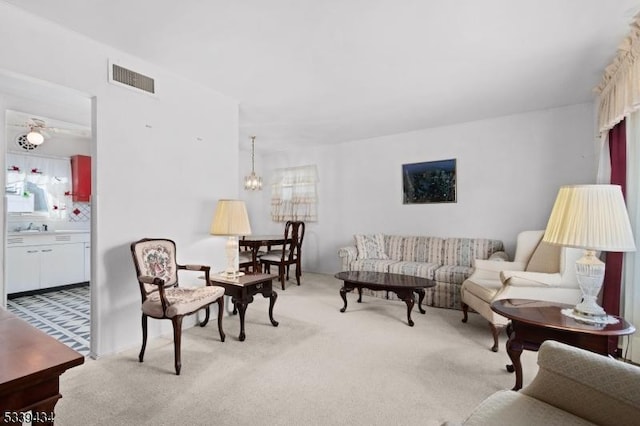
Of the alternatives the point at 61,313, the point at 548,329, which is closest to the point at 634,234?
the point at 548,329

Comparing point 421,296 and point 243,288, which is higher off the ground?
point 243,288

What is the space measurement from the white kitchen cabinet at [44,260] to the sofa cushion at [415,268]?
4968mm

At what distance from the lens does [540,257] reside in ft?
11.0

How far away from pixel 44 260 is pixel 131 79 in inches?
142

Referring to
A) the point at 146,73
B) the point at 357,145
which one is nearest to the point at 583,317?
the point at 146,73

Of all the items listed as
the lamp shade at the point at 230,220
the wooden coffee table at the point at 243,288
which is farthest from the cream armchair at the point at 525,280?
the lamp shade at the point at 230,220

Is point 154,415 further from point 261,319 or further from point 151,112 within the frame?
point 151,112

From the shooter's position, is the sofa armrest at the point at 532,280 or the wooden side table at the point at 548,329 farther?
the sofa armrest at the point at 532,280

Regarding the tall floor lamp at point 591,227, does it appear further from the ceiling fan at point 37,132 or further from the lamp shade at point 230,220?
the ceiling fan at point 37,132

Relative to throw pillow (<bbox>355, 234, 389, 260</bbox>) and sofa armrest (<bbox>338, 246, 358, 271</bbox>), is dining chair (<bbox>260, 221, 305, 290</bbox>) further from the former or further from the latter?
throw pillow (<bbox>355, 234, 389, 260</bbox>)

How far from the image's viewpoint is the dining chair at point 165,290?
7.74 feet

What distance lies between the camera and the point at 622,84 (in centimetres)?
251

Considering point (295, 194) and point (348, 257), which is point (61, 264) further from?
point (348, 257)

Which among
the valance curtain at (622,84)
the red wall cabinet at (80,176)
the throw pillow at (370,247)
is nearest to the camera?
the valance curtain at (622,84)
